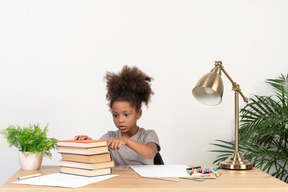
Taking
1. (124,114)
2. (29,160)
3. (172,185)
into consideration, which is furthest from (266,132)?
(29,160)

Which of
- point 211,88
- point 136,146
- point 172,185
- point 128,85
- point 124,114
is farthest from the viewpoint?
point 128,85

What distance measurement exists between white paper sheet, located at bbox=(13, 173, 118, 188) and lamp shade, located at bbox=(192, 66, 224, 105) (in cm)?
61

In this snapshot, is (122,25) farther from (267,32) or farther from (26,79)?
(267,32)

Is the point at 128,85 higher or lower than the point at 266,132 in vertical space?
higher

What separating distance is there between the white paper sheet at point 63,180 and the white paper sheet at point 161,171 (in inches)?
7.2

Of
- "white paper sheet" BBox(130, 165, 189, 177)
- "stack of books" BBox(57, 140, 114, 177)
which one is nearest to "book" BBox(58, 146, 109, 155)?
"stack of books" BBox(57, 140, 114, 177)

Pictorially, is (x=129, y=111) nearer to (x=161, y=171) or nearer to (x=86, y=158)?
(x=161, y=171)

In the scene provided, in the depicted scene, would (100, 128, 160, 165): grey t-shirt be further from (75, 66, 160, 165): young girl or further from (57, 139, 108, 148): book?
(57, 139, 108, 148): book

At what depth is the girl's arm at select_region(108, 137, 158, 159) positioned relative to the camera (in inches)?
71.1

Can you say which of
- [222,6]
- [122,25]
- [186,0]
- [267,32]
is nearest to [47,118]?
[122,25]

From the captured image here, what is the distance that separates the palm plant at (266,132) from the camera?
2789mm

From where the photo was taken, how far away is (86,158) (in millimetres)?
1636

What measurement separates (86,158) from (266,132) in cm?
179

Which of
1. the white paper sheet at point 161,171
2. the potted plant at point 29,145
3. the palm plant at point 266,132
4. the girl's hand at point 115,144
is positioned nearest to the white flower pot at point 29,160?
the potted plant at point 29,145
